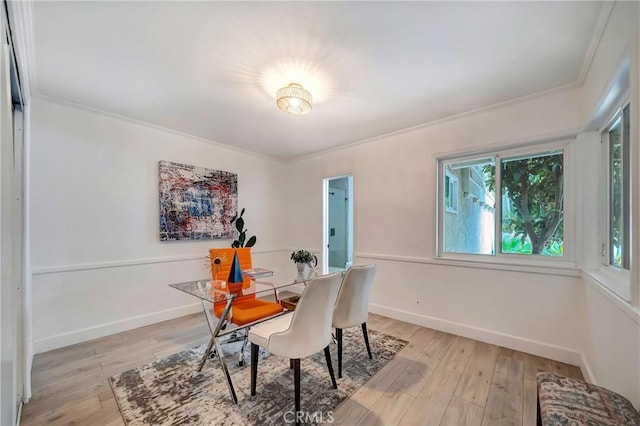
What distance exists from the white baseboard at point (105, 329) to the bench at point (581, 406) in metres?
3.74

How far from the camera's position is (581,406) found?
112 cm

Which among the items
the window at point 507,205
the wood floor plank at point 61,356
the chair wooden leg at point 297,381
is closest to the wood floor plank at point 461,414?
the chair wooden leg at point 297,381

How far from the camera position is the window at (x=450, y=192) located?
320 cm

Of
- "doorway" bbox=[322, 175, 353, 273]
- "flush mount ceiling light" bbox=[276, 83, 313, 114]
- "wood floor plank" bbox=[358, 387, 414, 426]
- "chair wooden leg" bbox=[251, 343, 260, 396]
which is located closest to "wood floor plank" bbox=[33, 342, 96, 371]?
"chair wooden leg" bbox=[251, 343, 260, 396]

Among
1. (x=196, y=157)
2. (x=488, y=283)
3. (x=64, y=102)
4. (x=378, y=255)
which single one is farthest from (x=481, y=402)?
(x=64, y=102)

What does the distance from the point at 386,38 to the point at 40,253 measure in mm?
3671

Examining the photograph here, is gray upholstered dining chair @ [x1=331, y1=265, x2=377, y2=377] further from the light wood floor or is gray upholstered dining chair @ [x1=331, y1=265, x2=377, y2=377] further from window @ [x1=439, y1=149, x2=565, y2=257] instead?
window @ [x1=439, y1=149, x2=565, y2=257]

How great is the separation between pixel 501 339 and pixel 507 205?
4.60 feet

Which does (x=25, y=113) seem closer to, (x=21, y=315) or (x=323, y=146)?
(x=21, y=315)

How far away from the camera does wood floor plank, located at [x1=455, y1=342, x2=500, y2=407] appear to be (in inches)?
75.8

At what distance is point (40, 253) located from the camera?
100 inches

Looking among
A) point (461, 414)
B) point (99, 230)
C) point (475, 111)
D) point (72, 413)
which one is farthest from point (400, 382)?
point (99, 230)

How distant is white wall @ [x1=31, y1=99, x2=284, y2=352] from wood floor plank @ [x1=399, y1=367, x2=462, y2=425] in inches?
120

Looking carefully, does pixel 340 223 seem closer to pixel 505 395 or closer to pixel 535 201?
pixel 535 201
